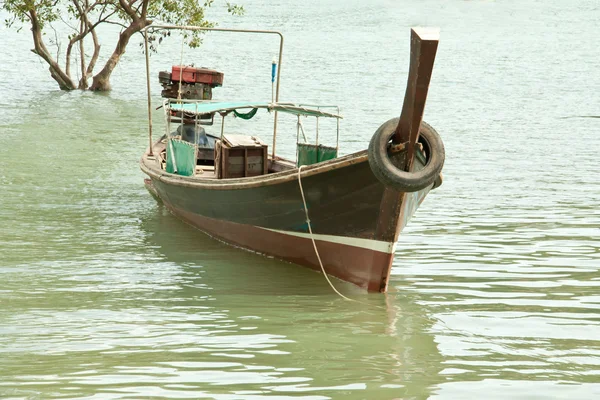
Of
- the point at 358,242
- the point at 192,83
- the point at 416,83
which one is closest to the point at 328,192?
the point at 358,242

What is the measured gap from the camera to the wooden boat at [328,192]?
25.6 ft

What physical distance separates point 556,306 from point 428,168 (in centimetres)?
184

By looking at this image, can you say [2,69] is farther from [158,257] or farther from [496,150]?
[158,257]

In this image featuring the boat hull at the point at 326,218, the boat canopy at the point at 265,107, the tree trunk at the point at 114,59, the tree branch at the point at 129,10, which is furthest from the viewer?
the tree trunk at the point at 114,59

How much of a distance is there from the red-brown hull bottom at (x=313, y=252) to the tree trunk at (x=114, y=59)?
51.4ft

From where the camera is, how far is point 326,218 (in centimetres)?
892

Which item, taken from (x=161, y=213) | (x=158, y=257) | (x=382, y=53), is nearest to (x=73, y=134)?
(x=161, y=213)

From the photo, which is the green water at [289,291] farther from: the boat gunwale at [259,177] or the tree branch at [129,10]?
the tree branch at [129,10]

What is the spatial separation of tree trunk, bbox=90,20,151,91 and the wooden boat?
47.8 ft

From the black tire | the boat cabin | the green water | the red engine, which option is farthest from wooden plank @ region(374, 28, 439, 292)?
the red engine

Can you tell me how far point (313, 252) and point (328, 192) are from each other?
0.88 meters

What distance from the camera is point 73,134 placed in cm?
2081

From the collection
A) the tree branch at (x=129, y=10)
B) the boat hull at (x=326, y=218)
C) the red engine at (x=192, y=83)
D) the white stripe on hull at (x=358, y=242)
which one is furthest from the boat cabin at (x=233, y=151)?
the tree branch at (x=129, y=10)

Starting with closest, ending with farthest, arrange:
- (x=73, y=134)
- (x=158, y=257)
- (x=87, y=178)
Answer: (x=158, y=257), (x=87, y=178), (x=73, y=134)
